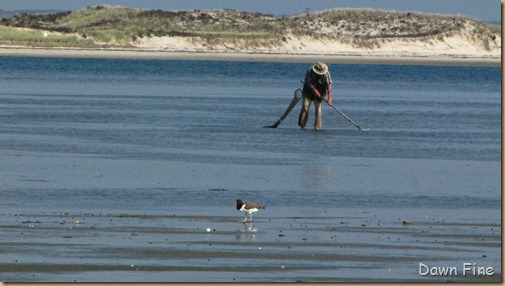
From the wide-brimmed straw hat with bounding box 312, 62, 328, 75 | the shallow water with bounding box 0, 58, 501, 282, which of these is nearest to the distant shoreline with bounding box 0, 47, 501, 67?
the shallow water with bounding box 0, 58, 501, 282

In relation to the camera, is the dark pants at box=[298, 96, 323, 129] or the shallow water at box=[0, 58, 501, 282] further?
the dark pants at box=[298, 96, 323, 129]

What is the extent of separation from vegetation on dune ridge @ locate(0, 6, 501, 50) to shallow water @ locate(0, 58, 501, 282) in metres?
78.4

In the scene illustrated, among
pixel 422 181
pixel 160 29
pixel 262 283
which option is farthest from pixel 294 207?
pixel 160 29

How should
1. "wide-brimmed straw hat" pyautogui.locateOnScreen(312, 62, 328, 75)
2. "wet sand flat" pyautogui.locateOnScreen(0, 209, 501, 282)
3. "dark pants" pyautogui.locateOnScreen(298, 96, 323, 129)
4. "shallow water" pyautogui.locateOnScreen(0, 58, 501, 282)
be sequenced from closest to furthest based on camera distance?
"wet sand flat" pyautogui.locateOnScreen(0, 209, 501, 282) < "shallow water" pyautogui.locateOnScreen(0, 58, 501, 282) < "wide-brimmed straw hat" pyautogui.locateOnScreen(312, 62, 328, 75) < "dark pants" pyautogui.locateOnScreen(298, 96, 323, 129)

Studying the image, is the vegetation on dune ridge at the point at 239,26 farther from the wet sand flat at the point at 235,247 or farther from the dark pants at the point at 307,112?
the wet sand flat at the point at 235,247

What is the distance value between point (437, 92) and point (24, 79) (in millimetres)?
18989

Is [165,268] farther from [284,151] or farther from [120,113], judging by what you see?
[120,113]

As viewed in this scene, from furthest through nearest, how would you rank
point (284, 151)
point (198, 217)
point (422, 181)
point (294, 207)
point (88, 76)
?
1. point (88, 76)
2. point (284, 151)
3. point (422, 181)
4. point (294, 207)
5. point (198, 217)

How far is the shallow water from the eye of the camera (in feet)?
46.5

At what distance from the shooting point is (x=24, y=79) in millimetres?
61000

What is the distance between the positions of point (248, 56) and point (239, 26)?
34.2 m

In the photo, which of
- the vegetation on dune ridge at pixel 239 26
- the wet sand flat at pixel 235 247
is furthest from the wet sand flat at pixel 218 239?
the vegetation on dune ridge at pixel 239 26

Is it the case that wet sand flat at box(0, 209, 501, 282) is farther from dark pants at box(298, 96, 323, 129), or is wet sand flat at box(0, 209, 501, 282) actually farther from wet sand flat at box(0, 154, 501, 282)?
dark pants at box(298, 96, 323, 129)

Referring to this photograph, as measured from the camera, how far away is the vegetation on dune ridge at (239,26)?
12406 cm
